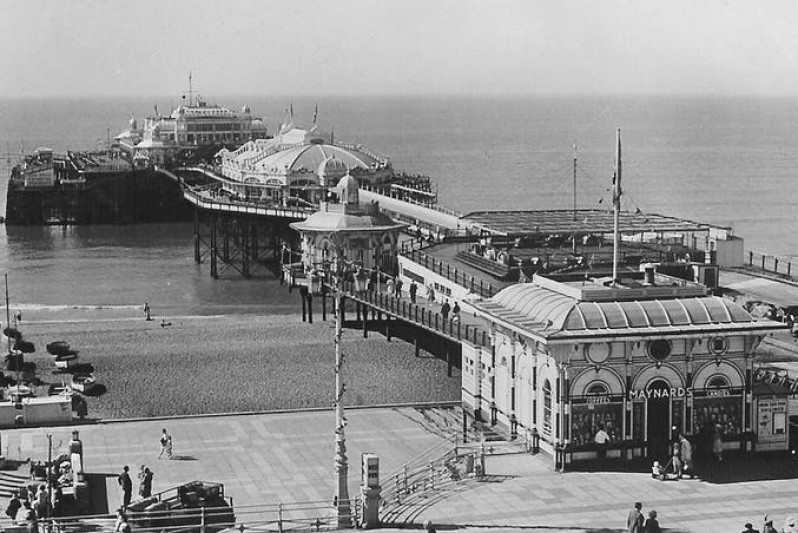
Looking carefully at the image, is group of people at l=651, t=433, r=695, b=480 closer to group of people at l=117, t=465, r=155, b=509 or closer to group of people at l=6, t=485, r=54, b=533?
group of people at l=117, t=465, r=155, b=509

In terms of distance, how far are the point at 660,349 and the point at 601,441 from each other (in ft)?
8.26

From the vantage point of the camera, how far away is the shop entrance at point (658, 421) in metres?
Result: 36.2

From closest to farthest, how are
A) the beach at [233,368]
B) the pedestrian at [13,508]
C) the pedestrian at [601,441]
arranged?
the pedestrian at [13,508] < the pedestrian at [601,441] < the beach at [233,368]

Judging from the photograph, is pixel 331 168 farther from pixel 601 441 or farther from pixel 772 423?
pixel 601 441

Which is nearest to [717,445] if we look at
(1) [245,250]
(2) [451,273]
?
(2) [451,273]

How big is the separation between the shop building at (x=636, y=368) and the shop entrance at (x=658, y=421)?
0.08 ft

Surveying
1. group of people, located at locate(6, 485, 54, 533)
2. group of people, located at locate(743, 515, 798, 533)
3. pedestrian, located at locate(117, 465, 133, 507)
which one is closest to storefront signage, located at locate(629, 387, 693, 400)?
group of people, located at locate(743, 515, 798, 533)

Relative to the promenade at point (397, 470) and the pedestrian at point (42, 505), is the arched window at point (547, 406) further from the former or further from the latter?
the pedestrian at point (42, 505)

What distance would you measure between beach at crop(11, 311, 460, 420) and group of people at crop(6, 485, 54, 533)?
36.6ft

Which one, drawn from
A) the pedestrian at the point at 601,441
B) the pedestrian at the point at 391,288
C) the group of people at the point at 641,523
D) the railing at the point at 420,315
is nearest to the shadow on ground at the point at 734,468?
the pedestrian at the point at 601,441

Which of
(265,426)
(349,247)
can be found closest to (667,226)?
(349,247)

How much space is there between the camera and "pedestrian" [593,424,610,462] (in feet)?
117

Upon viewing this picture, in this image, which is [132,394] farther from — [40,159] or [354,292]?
[40,159]

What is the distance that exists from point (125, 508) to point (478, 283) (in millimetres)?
25464
